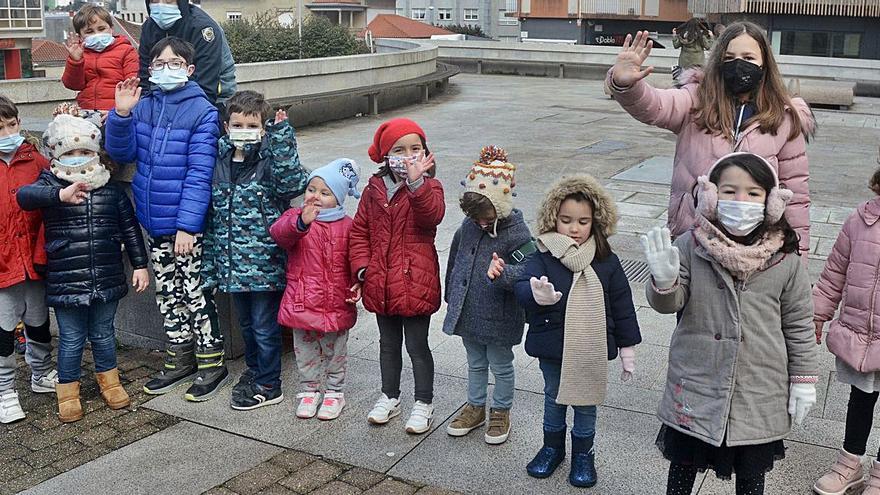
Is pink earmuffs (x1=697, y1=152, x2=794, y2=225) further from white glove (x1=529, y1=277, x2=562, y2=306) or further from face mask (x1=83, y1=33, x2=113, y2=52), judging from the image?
face mask (x1=83, y1=33, x2=113, y2=52)

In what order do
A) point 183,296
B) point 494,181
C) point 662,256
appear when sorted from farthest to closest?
point 183,296 < point 494,181 < point 662,256

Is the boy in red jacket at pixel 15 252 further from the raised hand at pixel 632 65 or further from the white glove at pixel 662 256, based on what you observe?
the white glove at pixel 662 256

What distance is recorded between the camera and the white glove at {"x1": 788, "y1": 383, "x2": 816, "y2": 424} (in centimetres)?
344

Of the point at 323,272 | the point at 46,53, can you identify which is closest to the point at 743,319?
the point at 323,272

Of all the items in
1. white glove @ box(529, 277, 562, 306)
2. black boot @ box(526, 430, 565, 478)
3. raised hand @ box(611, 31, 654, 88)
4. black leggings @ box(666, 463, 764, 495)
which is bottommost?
black boot @ box(526, 430, 565, 478)

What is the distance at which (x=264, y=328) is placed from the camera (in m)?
5.14

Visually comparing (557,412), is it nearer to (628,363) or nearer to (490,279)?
(628,363)

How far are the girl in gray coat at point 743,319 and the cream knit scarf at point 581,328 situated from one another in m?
0.55

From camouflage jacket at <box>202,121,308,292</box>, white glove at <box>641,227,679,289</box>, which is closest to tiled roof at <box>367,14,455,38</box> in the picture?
camouflage jacket at <box>202,121,308,292</box>

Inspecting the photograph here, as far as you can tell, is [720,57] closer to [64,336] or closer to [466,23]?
[64,336]

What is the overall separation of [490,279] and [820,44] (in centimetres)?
2782

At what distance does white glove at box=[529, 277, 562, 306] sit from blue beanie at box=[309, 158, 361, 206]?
4.49 feet

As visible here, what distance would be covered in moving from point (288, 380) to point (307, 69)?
11.3 metres

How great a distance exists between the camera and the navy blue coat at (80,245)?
493 cm
